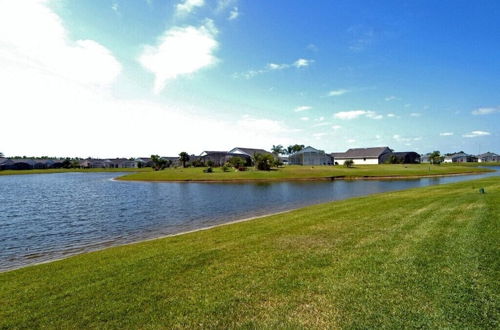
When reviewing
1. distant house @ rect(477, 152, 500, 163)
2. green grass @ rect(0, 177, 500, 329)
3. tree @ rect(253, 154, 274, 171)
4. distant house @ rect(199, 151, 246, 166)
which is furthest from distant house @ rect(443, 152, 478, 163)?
green grass @ rect(0, 177, 500, 329)

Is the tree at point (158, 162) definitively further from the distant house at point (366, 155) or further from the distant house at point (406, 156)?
the distant house at point (406, 156)

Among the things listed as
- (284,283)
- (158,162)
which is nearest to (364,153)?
(158,162)

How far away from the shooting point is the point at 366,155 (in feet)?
393

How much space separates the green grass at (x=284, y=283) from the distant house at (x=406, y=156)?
378 feet

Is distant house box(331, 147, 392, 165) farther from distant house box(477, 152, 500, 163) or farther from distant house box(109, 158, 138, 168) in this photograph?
distant house box(109, 158, 138, 168)

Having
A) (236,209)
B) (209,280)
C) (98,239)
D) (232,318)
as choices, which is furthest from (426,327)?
(236,209)

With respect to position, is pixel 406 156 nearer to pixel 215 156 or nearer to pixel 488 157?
pixel 215 156

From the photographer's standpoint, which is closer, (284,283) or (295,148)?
(284,283)

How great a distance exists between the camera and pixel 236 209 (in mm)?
25062

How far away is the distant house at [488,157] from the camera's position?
172 metres

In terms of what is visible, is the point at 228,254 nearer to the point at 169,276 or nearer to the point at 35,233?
the point at 169,276

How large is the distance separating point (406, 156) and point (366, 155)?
15560 millimetres

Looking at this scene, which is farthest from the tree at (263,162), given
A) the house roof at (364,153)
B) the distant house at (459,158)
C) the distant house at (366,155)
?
the distant house at (459,158)

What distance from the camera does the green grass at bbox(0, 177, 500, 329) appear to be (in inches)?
208
